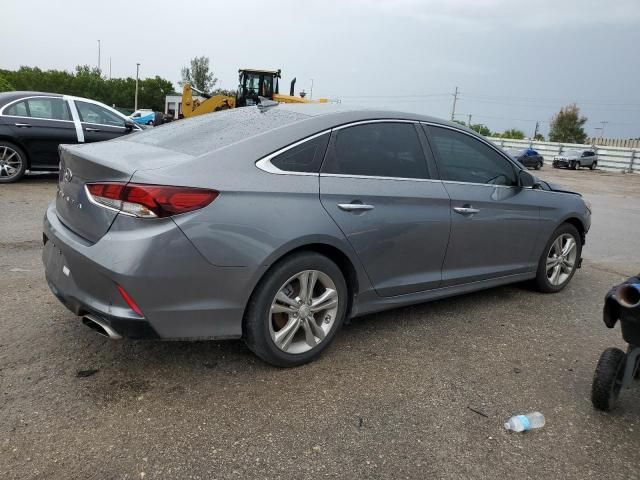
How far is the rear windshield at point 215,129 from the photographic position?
3.16m

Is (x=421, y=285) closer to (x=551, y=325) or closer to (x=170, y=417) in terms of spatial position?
(x=551, y=325)

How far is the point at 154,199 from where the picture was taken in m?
2.67

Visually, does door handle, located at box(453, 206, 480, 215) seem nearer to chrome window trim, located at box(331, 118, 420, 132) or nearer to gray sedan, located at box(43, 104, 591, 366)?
gray sedan, located at box(43, 104, 591, 366)

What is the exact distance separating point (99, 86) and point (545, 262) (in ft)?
257

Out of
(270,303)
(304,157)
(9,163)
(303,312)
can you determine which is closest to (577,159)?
(9,163)

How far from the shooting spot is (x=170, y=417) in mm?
2713

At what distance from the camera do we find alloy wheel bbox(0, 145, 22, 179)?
Answer: 352 inches

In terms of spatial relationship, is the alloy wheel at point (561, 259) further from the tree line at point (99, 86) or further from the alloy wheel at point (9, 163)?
the tree line at point (99, 86)

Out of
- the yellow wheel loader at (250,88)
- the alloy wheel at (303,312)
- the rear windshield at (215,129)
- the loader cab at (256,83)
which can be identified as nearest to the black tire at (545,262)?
the alloy wheel at (303,312)

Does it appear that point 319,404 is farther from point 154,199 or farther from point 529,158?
point 529,158

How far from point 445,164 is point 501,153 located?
0.78m

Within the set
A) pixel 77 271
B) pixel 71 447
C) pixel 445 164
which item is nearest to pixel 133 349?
pixel 77 271

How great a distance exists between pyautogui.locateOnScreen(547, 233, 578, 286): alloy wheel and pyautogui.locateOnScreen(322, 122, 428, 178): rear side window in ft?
6.39

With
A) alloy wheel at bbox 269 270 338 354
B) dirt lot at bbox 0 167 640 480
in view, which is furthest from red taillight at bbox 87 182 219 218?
dirt lot at bbox 0 167 640 480
